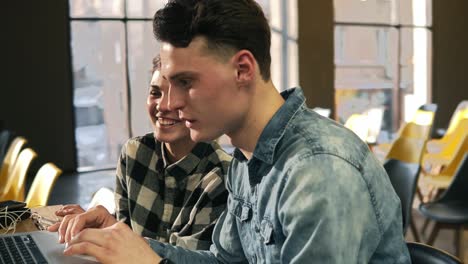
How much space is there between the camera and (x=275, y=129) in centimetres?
110

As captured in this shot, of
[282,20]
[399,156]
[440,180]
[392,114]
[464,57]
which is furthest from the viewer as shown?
[464,57]

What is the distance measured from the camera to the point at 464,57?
11633 mm

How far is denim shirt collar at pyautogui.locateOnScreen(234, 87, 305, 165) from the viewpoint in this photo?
3.59 ft

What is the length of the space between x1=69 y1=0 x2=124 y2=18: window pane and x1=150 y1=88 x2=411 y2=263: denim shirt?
24.5 ft

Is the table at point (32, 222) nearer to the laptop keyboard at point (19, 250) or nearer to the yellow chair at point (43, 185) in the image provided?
the laptop keyboard at point (19, 250)

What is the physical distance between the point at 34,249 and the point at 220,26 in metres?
0.81

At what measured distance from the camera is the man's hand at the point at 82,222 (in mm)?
1442

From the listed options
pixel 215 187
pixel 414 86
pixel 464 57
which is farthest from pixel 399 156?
pixel 464 57

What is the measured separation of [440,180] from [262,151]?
380 cm

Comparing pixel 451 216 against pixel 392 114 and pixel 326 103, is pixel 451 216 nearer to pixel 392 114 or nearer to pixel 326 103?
pixel 326 103

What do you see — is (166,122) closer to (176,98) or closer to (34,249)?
(34,249)

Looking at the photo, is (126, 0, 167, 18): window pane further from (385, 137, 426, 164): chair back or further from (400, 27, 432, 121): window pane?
(385, 137, 426, 164): chair back

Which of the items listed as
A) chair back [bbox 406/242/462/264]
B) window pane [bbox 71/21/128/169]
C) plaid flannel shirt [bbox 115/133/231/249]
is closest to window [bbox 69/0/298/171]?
window pane [bbox 71/21/128/169]

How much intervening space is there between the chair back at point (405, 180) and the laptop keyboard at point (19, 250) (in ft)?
6.37
